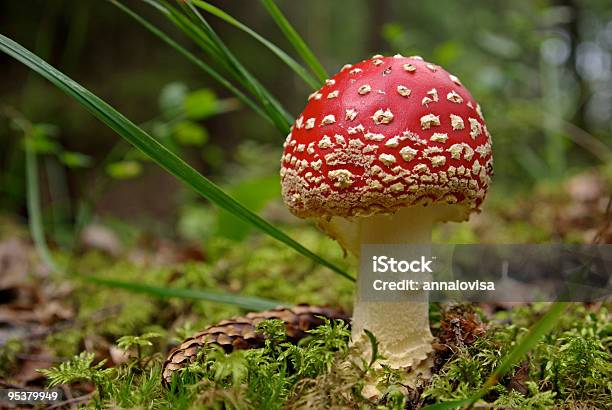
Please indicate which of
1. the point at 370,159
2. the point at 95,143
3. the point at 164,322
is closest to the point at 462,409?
the point at 370,159

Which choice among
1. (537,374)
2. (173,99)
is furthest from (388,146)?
(173,99)

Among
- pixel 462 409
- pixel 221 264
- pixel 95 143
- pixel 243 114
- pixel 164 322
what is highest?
pixel 243 114

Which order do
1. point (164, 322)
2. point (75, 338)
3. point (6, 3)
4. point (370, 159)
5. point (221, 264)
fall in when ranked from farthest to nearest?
point (6, 3)
point (221, 264)
point (164, 322)
point (75, 338)
point (370, 159)

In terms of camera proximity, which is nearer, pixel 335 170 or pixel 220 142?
pixel 335 170

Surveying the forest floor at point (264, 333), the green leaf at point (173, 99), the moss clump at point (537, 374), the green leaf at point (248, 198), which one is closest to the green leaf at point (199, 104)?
the green leaf at point (173, 99)

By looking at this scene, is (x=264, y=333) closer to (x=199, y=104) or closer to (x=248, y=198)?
(x=248, y=198)

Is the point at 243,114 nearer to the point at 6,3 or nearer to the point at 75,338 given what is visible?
the point at 6,3
